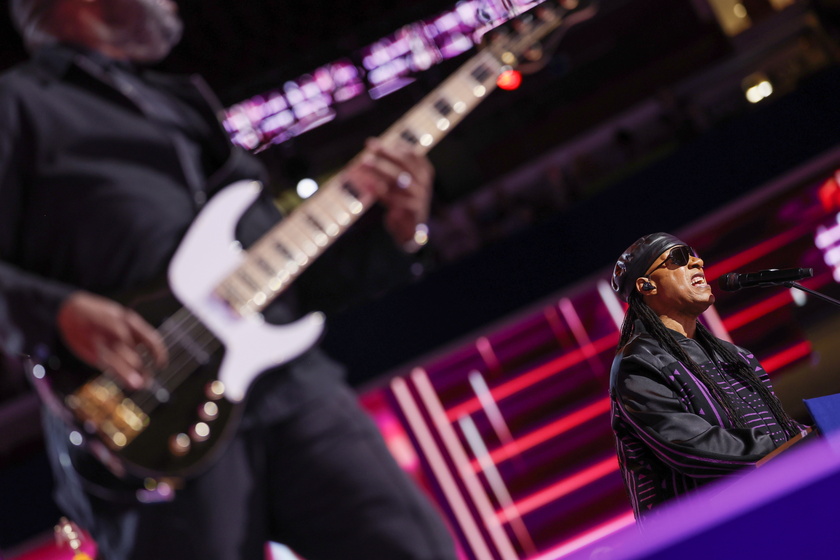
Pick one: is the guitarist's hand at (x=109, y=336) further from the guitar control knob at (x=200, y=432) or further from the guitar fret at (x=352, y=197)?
the guitar fret at (x=352, y=197)

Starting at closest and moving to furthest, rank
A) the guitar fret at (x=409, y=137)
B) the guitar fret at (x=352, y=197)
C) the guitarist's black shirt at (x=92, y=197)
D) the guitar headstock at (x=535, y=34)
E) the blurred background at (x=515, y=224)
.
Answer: the guitarist's black shirt at (x=92, y=197) → the guitar fret at (x=352, y=197) → the guitar fret at (x=409, y=137) → the guitar headstock at (x=535, y=34) → the blurred background at (x=515, y=224)

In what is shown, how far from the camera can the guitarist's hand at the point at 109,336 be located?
1.33 metres

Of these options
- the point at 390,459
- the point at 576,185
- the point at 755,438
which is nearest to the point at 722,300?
the point at 576,185

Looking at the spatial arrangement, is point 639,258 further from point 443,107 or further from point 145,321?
point 145,321

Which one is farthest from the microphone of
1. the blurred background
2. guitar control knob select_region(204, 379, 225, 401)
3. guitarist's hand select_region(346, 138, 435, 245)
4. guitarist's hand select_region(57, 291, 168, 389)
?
the blurred background

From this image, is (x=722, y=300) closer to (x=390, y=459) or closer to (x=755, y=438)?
(x=755, y=438)

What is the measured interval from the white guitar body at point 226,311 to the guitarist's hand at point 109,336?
0.12m

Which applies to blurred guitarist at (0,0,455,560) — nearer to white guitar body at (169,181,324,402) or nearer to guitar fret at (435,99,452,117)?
white guitar body at (169,181,324,402)

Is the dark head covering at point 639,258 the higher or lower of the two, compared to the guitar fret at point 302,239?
lower

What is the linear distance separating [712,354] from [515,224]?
137 inches

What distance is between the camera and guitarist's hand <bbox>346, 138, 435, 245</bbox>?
163 cm

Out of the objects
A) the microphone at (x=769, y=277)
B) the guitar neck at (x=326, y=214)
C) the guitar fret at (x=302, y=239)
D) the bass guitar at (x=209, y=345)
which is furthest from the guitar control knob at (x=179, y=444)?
the microphone at (x=769, y=277)

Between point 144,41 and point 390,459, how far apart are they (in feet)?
3.85

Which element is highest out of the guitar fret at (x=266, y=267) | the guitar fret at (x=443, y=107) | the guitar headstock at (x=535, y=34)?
the guitar headstock at (x=535, y=34)
